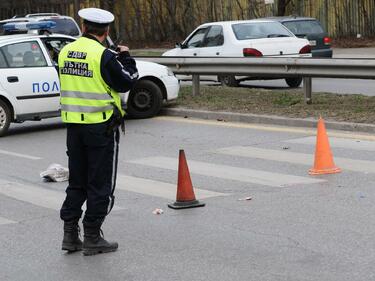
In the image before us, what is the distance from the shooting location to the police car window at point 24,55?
13.7 m

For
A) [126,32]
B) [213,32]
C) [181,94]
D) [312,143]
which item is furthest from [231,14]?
[312,143]

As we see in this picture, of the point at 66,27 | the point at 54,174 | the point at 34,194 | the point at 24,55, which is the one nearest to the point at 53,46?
the point at 24,55

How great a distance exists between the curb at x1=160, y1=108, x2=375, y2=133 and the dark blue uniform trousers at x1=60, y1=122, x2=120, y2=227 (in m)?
6.14

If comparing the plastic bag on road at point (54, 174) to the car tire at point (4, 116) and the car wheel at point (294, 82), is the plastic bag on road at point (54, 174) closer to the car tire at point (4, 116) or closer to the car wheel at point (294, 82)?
the car tire at point (4, 116)

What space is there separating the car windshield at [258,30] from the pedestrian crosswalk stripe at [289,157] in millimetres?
8664

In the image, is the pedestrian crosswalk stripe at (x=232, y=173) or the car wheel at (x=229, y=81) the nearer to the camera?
the pedestrian crosswalk stripe at (x=232, y=173)

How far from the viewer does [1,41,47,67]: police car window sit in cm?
1372

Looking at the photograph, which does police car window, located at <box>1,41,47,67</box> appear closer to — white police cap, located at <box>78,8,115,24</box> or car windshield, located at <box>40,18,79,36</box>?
white police cap, located at <box>78,8,115,24</box>

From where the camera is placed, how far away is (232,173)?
375 inches

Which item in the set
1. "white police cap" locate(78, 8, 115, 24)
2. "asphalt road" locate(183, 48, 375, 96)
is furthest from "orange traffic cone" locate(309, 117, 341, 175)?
"asphalt road" locate(183, 48, 375, 96)

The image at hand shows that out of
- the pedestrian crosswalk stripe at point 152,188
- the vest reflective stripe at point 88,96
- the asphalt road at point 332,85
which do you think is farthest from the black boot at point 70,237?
the asphalt road at point 332,85

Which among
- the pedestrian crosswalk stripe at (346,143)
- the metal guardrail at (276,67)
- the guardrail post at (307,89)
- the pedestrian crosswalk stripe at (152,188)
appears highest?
the metal guardrail at (276,67)

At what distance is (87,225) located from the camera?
643 cm

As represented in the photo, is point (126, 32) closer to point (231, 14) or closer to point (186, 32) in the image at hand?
point (186, 32)
